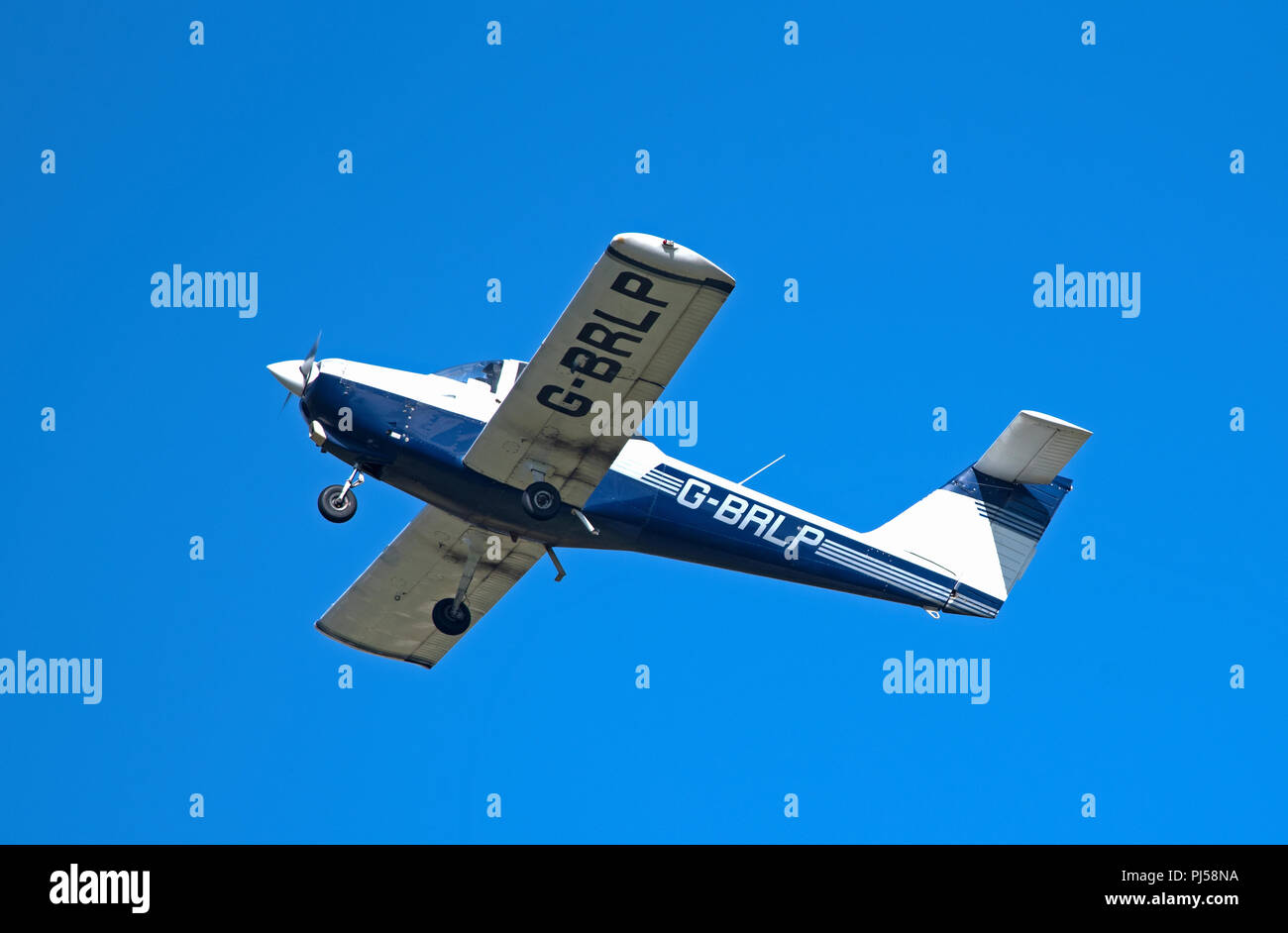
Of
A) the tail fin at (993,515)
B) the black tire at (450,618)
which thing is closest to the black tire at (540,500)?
the black tire at (450,618)

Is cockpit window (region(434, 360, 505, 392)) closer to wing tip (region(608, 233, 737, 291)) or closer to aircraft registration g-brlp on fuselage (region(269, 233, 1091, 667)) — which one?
aircraft registration g-brlp on fuselage (region(269, 233, 1091, 667))

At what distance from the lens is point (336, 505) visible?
17578 millimetres

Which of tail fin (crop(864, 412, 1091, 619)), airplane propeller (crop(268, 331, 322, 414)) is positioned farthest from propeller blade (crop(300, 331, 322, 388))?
tail fin (crop(864, 412, 1091, 619))

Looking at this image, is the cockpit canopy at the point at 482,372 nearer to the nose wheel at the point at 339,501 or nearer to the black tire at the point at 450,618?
the nose wheel at the point at 339,501

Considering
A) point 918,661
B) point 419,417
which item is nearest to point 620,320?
point 419,417

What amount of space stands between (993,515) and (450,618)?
6.80 meters

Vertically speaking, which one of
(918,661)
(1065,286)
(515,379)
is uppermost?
(1065,286)

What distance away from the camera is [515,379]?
1792cm

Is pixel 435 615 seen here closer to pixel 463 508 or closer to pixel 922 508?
pixel 463 508

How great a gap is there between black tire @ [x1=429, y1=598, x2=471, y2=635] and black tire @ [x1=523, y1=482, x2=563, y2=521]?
237cm

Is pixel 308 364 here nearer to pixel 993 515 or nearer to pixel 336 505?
pixel 336 505
